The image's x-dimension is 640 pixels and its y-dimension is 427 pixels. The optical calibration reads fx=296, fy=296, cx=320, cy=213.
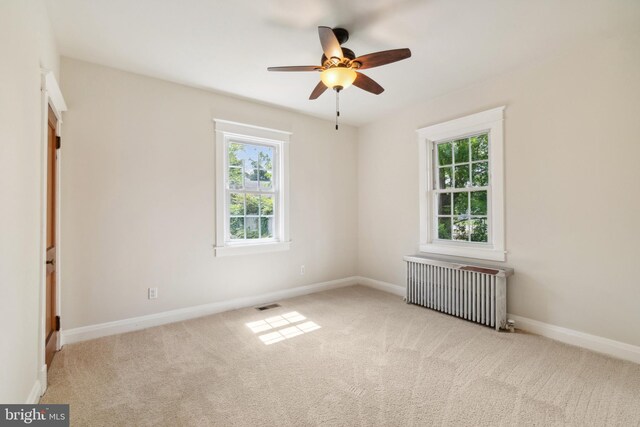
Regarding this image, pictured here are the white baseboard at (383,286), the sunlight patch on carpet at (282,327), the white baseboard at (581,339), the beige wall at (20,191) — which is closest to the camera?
the beige wall at (20,191)

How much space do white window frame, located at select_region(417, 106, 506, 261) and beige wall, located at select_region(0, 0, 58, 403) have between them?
3.97m

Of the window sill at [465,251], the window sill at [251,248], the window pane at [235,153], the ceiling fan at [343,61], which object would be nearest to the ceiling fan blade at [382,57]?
the ceiling fan at [343,61]

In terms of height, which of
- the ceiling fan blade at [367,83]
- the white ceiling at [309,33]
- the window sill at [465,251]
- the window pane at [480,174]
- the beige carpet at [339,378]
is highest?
the white ceiling at [309,33]

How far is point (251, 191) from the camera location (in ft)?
13.5

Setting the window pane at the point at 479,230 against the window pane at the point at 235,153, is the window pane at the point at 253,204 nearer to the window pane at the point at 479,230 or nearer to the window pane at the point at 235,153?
the window pane at the point at 235,153

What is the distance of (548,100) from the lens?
3014 millimetres

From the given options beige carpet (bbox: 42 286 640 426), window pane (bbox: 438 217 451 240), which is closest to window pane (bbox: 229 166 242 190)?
beige carpet (bbox: 42 286 640 426)

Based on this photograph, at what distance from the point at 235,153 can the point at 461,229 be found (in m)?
3.16

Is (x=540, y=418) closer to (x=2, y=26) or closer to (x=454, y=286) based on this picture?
(x=454, y=286)

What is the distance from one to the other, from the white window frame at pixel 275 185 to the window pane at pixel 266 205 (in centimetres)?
8

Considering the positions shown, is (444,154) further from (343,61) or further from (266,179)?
(266,179)

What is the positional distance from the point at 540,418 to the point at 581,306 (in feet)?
5.06

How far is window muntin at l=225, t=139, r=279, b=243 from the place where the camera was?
3.98 meters

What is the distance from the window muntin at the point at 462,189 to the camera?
142 inches
